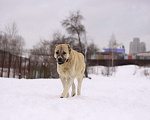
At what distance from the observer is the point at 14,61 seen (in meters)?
13.6

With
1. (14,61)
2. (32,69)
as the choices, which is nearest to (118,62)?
(32,69)

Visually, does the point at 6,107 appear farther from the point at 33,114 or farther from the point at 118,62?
the point at 118,62

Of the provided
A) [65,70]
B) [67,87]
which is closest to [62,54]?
[65,70]

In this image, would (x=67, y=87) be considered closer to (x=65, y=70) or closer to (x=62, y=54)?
(x=65, y=70)

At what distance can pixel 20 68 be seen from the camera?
14.8 metres

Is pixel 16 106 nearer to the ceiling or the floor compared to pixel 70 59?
nearer to the floor

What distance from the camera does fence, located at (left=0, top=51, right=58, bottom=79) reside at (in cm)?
1232

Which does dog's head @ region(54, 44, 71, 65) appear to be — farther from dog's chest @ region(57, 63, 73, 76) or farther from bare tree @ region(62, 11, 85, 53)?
bare tree @ region(62, 11, 85, 53)

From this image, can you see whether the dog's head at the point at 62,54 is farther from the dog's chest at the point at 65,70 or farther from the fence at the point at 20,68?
the fence at the point at 20,68

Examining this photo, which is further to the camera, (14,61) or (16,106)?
(14,61)

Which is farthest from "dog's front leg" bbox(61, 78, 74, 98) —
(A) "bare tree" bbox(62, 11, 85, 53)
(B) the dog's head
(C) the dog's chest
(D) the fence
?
(A) "bare tree" bbox(62, 11, 85, 53)

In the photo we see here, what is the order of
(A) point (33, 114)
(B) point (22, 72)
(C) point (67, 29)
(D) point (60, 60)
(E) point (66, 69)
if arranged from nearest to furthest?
1. (A) point (33, 114)
2. (D) point (60, 60)
3. (E) point (66, 69)
4. (B) point (22, 72)
5. (C) point (67, 29)

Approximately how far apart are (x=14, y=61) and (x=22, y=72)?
84.4 inches

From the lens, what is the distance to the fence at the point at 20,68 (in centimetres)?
1232
